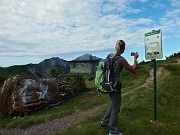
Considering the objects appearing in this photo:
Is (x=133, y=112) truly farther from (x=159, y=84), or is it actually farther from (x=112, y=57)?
(x=159, y=84)

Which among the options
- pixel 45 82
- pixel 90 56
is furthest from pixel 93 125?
pixel 90 56

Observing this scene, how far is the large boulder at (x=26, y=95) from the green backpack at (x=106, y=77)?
11.7 metres

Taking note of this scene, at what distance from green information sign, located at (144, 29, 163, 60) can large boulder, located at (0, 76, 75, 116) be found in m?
11.4

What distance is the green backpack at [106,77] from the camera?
9398 mm

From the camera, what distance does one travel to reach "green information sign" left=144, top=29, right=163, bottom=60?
10984 millimetres

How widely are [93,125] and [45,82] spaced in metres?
11.9

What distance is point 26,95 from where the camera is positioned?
68.1 ft

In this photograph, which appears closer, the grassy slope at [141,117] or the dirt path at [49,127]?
the grassy slope at [141,117]

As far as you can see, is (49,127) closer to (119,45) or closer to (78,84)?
(119,45)

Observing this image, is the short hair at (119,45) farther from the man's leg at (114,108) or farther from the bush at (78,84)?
the bush at (78,84)

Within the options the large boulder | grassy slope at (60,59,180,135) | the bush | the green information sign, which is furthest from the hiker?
the bush

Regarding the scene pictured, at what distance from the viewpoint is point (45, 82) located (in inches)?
890

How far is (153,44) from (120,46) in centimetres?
218

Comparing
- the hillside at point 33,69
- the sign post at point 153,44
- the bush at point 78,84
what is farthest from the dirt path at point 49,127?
the hillside at point 33,69
